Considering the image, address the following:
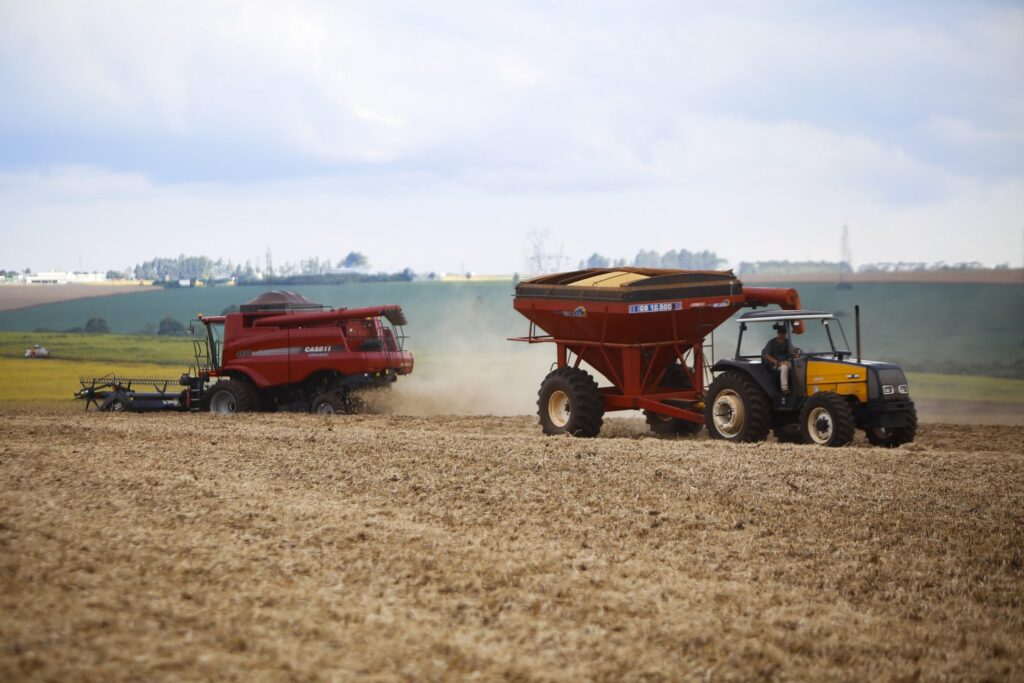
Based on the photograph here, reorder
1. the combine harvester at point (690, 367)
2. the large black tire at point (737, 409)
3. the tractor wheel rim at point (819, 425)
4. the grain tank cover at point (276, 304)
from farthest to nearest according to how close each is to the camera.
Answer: the grain tank cover at point (276, 304), the large black tire at point (737, 409), the combine harvester at point (690, 367), the tractor wheel rim at point (819, 425)

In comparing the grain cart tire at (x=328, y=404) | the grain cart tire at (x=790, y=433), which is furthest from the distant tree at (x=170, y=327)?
the grain cart tire at (x=790, y=433)

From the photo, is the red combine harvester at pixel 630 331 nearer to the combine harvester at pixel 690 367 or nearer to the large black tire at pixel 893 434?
the combine harvester at pixel 690 367

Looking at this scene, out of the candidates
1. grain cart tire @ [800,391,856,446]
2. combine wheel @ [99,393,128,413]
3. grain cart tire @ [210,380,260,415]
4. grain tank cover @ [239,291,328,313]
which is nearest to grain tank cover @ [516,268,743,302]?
grain cart tire @ [800,391,856,446]

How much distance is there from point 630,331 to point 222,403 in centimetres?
1064

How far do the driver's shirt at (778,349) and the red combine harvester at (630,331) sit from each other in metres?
0.33

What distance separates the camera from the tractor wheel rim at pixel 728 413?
15.4 m

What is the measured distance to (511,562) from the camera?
891cm

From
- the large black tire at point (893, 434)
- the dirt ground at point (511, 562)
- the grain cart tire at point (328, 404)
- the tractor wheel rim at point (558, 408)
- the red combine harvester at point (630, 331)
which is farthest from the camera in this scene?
the grain cart tire at point (328, 404)

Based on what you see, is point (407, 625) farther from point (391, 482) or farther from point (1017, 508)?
point (1017, 508)

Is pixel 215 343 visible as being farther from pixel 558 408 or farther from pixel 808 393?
pixel 808 393

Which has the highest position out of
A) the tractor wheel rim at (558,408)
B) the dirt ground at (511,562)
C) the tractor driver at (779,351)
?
the tractor driver at (779,351)

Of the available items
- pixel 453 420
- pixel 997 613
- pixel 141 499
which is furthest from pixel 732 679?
pixel 453 420

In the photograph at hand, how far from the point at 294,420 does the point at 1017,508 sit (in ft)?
42.1

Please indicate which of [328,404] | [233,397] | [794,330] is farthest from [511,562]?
[233,397]
